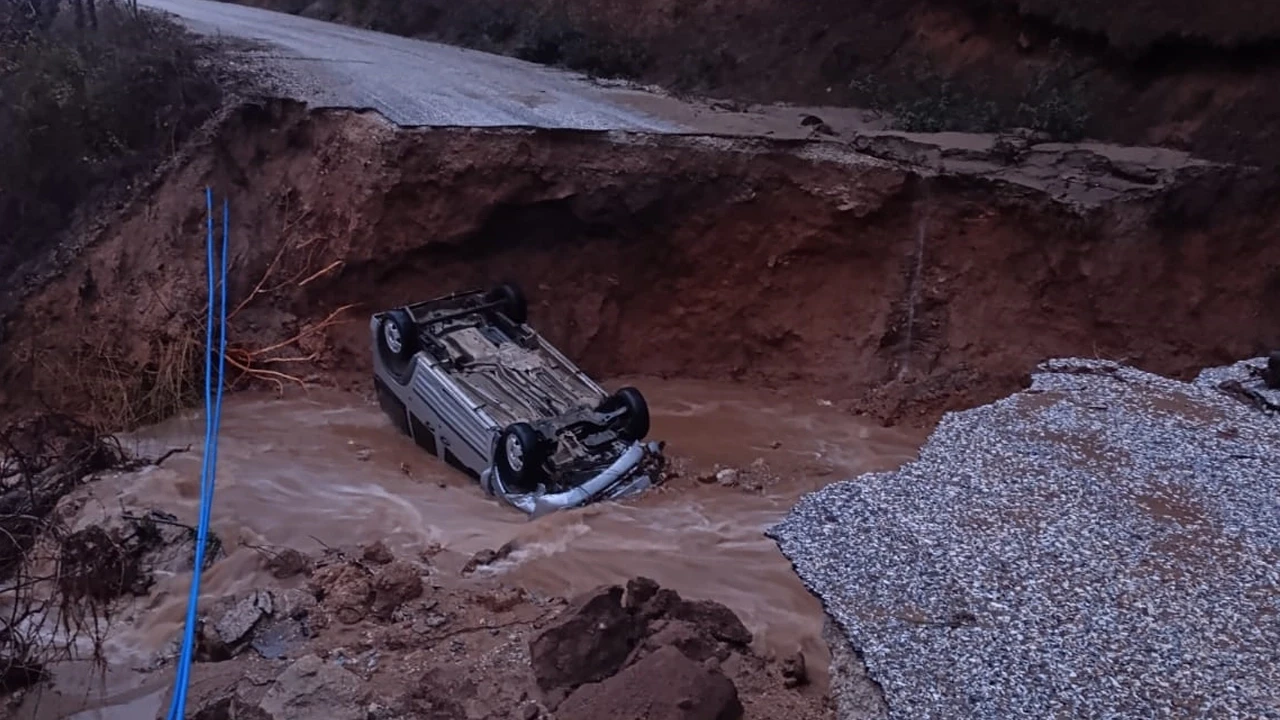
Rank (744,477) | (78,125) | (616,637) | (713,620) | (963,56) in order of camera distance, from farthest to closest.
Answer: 1. (963,56)
2. (78,125)
3. (744,477)
4. (713,620)
5. (616,637)

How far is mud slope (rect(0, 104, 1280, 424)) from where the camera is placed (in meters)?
9.38

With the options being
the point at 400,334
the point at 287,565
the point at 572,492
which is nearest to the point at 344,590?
the point at 287,565

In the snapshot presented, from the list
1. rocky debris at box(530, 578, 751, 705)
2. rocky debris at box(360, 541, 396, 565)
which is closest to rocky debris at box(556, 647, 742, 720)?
rocky debris at box(530, 578, 751, 705)

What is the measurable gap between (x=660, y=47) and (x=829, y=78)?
2.40 metres

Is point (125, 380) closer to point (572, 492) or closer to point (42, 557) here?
point (42, 557)

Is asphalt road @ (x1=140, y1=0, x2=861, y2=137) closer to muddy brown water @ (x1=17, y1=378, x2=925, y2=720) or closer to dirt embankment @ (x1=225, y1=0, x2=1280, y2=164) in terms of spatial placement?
dirt embankment @ (x1=225, y1=0, x2=1280, y2=164)

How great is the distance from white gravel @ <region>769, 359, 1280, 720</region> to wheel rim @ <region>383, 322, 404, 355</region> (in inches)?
168

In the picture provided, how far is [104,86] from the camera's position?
11203 mm

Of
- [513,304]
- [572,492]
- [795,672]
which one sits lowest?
[572,492]

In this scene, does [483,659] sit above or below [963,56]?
below

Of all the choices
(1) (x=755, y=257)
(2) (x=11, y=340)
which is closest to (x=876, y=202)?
(1) (x=755, y=257)

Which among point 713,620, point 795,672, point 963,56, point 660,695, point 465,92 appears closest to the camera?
point 660,695

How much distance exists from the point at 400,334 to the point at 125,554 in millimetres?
2473

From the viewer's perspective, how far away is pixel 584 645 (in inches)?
185
